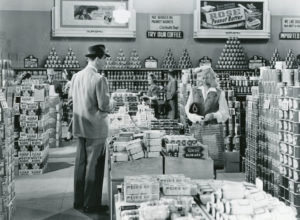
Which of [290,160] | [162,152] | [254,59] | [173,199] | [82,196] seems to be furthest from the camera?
[254,59]

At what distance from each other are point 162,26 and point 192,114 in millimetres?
9819

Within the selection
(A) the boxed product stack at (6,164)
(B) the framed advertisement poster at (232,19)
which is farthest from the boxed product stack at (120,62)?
(A) the boxed product stack at (6,164)

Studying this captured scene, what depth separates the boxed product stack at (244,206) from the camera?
2727mm

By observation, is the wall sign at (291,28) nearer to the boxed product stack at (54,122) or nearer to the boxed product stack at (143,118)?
the boxed product stack at (54,122)

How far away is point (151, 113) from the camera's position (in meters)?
8.40

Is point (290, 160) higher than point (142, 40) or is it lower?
lower

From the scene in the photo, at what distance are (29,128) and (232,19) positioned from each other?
9.55 metres

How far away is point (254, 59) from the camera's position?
15031 millimetres

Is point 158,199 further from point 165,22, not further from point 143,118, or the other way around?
point 165,22

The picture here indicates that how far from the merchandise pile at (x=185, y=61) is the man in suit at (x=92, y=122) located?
30.5 feet

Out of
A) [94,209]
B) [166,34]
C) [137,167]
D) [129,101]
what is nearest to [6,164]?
[94,209]

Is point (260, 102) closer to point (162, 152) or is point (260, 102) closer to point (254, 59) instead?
point (162, 152)

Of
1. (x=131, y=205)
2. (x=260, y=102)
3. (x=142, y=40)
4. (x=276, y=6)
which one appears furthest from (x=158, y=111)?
(x=131, y=205)

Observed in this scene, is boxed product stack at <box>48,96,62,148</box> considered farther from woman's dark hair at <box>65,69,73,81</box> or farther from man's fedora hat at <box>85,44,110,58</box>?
man's fedora hat at <box>85,44,110,58</box>
